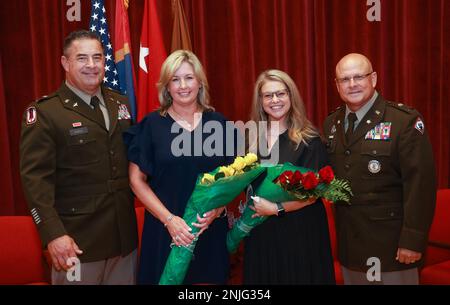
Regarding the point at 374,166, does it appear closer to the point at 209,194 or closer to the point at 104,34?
the point at 209,194

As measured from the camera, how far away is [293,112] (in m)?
2.70

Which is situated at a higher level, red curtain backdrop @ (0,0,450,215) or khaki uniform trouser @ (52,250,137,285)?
red curtain backdrop @ (0,0,450,215)

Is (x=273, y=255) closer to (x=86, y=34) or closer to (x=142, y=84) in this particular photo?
(x=86, y=34)

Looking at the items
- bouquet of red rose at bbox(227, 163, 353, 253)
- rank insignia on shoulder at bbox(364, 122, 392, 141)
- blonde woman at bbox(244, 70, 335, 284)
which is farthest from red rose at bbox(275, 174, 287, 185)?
rank insignia on shoulder at bbox(364, 122, 392, 141)

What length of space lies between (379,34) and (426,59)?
51 centimetres

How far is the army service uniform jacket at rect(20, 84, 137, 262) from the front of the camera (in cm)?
236

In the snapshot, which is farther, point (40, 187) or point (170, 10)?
point (170, 10)

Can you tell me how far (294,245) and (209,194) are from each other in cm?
61

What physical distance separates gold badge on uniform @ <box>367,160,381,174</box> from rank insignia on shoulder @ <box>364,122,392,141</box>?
132 millimetres

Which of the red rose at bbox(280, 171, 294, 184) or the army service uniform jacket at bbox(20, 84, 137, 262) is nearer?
the red rose at bbox(280, 171, 294, 184)

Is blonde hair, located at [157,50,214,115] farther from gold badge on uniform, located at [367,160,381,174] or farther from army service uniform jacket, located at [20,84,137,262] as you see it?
gold badge on uniform, located at [367,160,381,174]

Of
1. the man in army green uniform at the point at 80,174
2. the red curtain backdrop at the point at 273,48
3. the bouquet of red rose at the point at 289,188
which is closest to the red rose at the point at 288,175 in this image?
the bouquet of red rose at the point at 289,188
